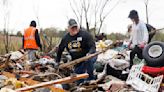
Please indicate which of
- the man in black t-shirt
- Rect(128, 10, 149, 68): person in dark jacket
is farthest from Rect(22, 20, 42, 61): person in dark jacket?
Rect(128, 10, 149, 68): person in dark jacket

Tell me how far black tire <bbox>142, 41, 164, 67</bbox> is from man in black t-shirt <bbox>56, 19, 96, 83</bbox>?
1055 mm

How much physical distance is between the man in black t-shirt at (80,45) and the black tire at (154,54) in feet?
3.46

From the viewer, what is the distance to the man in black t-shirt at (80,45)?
27.9ft

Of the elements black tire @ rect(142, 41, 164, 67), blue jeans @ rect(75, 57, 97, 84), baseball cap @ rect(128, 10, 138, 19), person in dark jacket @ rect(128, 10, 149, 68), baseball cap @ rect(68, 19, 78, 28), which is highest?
baseball cap @ rect(128, 10, 138, 19)

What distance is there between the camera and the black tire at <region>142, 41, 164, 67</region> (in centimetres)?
821

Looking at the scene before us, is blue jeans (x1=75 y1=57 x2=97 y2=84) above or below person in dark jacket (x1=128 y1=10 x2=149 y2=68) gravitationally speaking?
below

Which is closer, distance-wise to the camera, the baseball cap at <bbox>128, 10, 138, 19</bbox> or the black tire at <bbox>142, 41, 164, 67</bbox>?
the black tire at <bbox>142, 41, 164, 67</bbox>

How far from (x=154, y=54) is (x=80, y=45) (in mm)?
1485

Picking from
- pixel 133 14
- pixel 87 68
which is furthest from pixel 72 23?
pixel 133 14

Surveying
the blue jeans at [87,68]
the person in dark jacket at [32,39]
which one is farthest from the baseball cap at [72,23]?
the person in dark jacket at [32,39]

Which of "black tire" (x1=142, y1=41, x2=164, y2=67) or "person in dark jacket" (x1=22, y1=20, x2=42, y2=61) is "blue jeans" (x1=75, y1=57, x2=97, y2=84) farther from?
"person in dark jacket" (x1=22, y1=20, x2=42, y2=61)

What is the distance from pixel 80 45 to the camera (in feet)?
28.3

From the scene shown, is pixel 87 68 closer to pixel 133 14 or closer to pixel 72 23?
pixel 72 23

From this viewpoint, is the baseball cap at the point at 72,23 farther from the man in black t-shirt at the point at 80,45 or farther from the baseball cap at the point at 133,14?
the baseball cap at the point at 133,14
